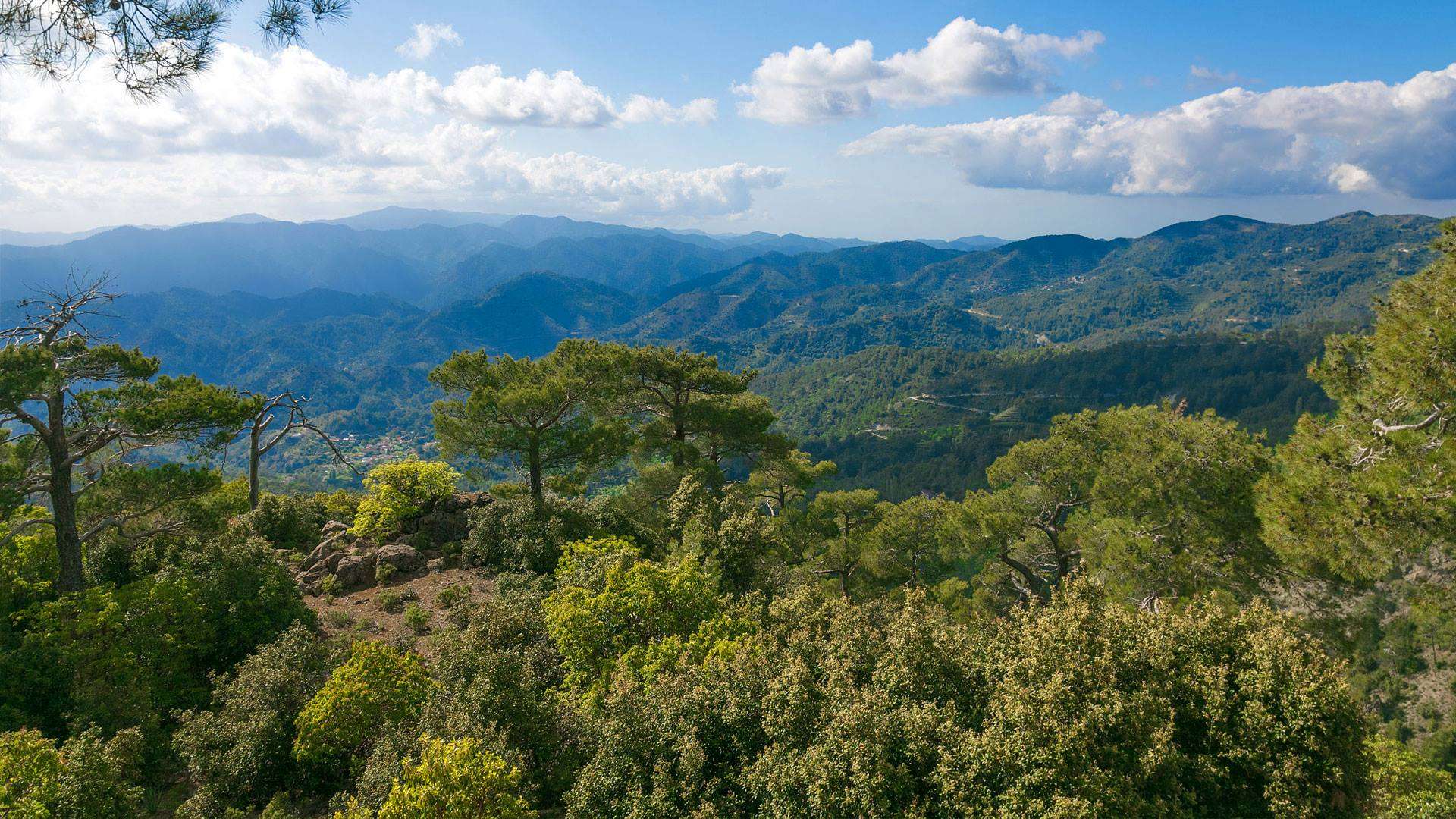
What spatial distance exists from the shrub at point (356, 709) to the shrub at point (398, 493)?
11.8 m

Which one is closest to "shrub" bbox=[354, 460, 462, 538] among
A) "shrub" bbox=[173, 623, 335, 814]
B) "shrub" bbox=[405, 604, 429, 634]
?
"shrub" bbox=[405, 604, 429, 634]

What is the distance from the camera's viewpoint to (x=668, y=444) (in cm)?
2503

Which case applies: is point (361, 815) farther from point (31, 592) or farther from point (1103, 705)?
point (31, 592)

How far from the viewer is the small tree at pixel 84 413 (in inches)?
560

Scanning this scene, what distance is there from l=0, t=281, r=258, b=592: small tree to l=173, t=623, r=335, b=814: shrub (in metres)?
6.88

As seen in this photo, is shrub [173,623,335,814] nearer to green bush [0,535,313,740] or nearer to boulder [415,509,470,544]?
green bush [0,535,313,740]

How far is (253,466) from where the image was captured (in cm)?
2347

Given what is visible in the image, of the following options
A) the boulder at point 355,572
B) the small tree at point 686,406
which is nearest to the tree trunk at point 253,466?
the boulder at point 355,572

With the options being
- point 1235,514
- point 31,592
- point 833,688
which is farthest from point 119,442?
point 1235,514

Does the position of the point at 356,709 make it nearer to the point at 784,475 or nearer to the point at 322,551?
the point at 322,551

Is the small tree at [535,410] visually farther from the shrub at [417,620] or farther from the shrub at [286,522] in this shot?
the shrub at [417,620]

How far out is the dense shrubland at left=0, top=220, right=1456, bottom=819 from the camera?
782 centimetres

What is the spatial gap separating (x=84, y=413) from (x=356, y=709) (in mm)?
11283

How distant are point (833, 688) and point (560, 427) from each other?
698 inches
